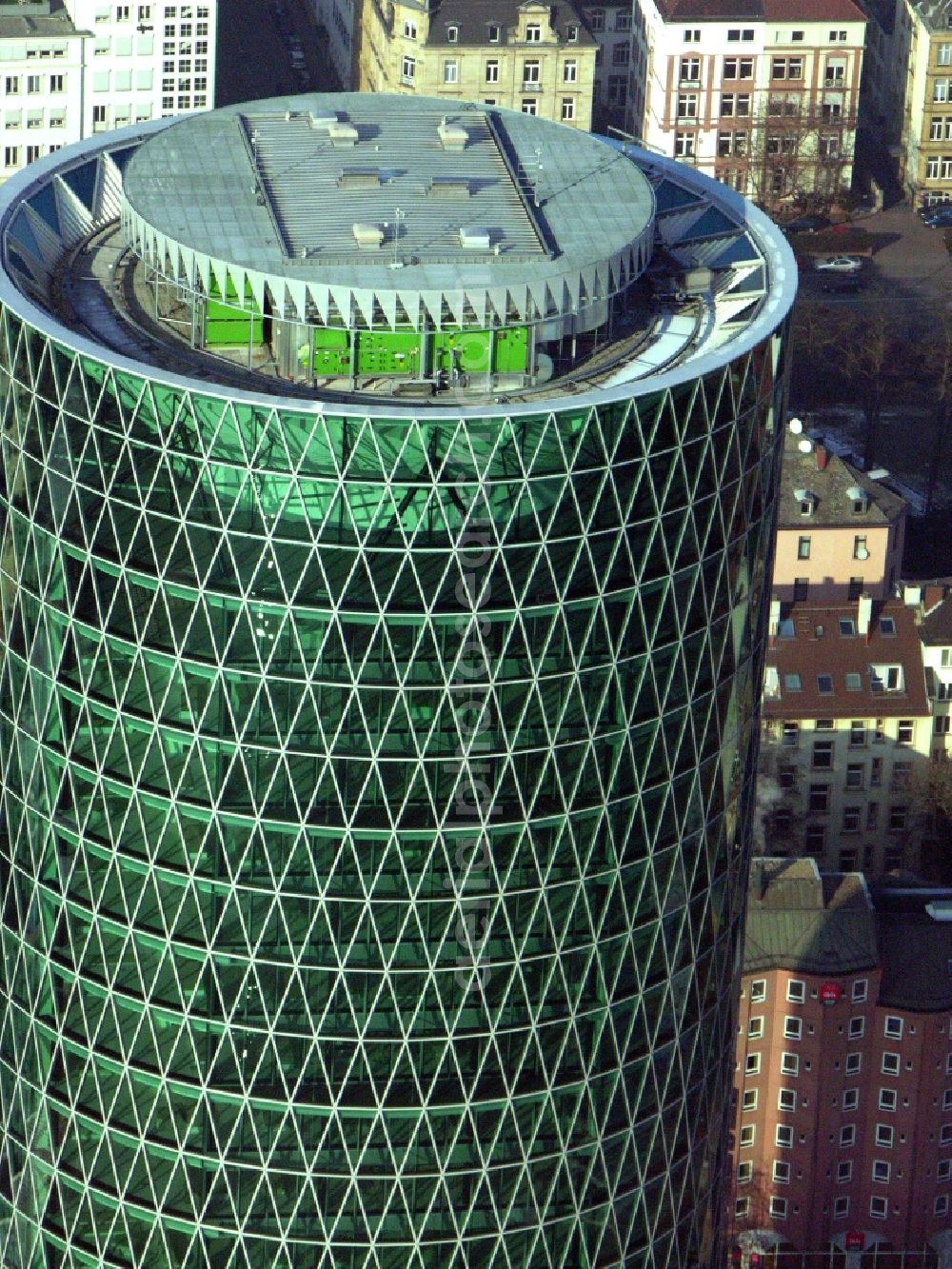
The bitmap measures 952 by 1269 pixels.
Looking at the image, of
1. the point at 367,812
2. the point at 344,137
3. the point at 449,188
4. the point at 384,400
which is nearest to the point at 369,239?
the point at 384,400

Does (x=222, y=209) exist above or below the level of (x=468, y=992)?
above

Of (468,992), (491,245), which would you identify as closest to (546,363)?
(491,245)

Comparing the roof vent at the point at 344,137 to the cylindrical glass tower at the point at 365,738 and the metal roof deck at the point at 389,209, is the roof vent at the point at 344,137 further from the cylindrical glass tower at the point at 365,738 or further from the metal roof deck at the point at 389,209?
the cylindrical glass tower at the point at 365,738

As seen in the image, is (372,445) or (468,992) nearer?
(372,445)

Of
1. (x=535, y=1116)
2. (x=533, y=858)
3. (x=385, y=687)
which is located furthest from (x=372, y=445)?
(x=535, y=1116)

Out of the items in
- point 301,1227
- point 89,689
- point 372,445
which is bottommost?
point 301,1227

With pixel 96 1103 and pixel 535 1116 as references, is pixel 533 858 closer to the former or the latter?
pixel 535 1116
